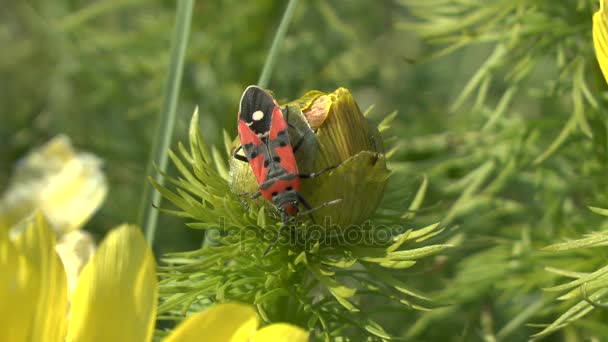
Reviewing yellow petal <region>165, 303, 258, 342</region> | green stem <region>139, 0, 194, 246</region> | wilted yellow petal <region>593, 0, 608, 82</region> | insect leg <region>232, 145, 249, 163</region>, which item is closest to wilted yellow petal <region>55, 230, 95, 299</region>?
green stem <region>139, 0, 194, 246</region>

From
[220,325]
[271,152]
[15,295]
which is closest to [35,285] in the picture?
[15,295]

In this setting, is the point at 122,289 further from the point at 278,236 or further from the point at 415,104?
the point at 415,104

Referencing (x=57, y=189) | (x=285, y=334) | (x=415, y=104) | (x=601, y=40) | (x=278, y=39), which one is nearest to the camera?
(x=285, y=334)

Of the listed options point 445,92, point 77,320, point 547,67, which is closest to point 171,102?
point 77,320

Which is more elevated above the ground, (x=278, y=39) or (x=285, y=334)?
(x=278, y=39)

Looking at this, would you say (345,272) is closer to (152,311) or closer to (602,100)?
(152,311)

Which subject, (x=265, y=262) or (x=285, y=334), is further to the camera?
(x=265, y=262)

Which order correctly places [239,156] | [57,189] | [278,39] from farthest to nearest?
1. [57,189]
2. [278,39]
3. [239,156]
